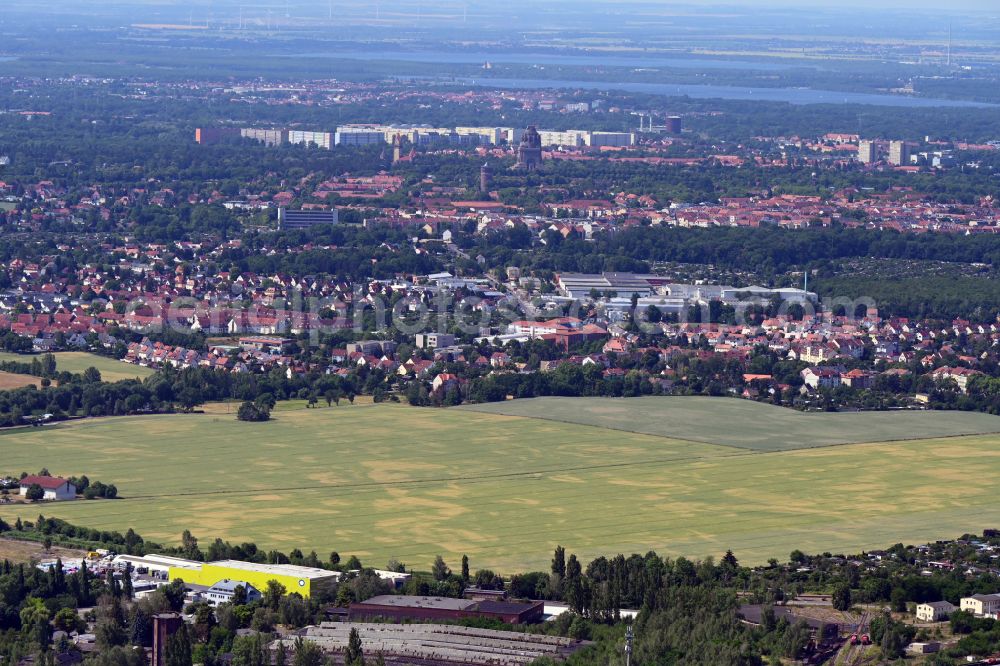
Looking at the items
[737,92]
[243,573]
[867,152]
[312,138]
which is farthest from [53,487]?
[737,92]

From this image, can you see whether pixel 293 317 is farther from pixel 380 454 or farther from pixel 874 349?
pixel 380 454

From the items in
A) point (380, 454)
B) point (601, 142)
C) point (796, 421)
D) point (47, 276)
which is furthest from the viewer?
point (601, 142)

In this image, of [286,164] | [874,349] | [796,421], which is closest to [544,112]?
[286,164]

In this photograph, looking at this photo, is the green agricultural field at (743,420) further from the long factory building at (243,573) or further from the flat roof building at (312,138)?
the flat roof building at (312,138)

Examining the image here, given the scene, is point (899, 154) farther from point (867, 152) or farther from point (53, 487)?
point (53, 487)

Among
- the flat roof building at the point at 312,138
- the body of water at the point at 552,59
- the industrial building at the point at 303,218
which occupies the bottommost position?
the body of water at the point at 552,59

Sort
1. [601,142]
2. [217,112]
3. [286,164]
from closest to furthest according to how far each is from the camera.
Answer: [286,164] → [601,142] → [217,112]

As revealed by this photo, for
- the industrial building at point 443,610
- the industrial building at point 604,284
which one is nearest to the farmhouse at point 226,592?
the industrial building at point 443,610
